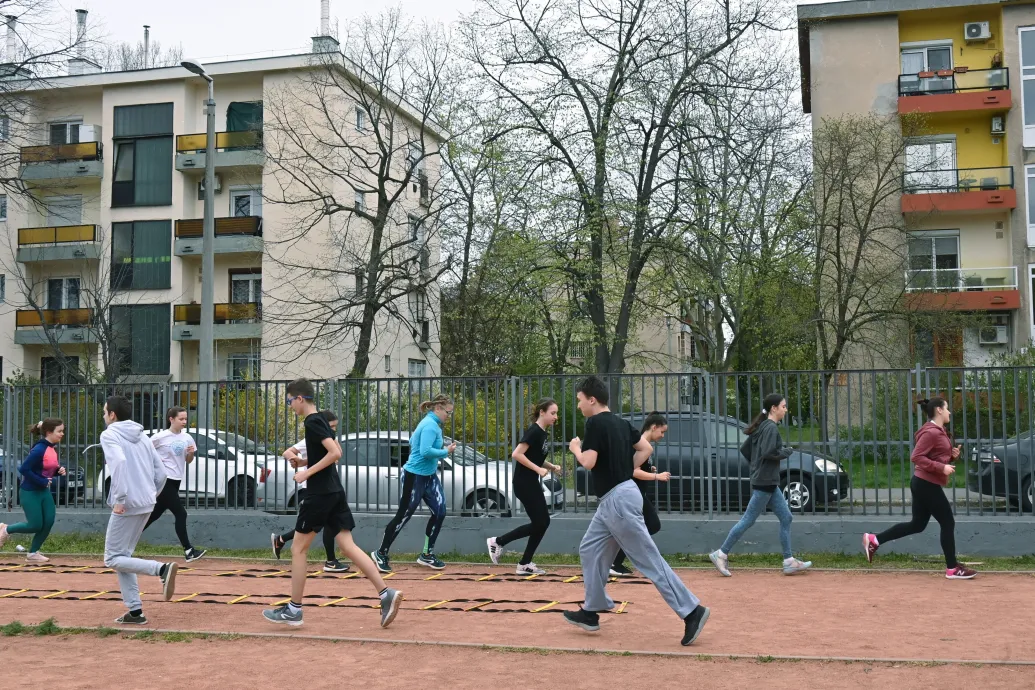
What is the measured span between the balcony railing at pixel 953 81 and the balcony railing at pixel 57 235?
28.6 m

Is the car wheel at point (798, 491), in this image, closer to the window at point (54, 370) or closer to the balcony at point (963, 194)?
the balcony at point (963, 194)

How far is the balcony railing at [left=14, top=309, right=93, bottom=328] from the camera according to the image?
39.2 m

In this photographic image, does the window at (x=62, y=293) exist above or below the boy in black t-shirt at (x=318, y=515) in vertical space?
above

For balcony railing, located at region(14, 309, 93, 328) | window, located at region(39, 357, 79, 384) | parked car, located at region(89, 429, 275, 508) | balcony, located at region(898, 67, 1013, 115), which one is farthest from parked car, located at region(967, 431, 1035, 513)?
A: balcony railing, located at region(14, 309, 93, 328)

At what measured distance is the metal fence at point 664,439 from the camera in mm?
12359

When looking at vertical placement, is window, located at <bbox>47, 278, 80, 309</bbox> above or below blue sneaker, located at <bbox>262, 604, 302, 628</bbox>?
above

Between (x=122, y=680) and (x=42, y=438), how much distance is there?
21.9ft

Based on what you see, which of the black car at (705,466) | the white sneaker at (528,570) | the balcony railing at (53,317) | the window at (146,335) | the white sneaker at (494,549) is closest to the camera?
the white sneaker at (528,570)

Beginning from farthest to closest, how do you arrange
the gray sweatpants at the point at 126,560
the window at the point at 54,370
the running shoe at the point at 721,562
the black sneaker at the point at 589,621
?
A: the window at the point at 54,370 → the running shoe at the point at 721,562 → the gray sweatpants at the point at 126,560 → the black sneaker at the point at 589,621

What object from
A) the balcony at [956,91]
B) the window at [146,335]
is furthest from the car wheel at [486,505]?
the window at [146,335]

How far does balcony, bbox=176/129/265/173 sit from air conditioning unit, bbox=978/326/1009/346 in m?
24.6

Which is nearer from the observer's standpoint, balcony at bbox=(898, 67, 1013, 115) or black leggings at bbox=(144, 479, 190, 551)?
black leggings at bbox=(144, 479, 190, 551)

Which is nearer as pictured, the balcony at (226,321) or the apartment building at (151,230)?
the balcony at (226,321)

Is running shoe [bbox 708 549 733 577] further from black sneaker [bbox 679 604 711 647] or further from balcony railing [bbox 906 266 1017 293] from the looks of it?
balcony railing [bbox 906 266 1017 293]
